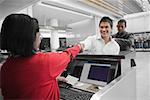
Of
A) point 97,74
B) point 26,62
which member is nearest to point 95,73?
point 97,74

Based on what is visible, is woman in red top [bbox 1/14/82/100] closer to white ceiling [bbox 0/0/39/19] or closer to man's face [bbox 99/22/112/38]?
man's face [bbox 99/22/112/38]

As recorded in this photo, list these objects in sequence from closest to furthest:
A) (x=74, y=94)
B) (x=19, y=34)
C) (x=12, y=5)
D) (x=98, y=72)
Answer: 1. (x=19, y=34)
2. (x=74, y=94)
3. (x=98, y=72)
4. (x=12, y=5)

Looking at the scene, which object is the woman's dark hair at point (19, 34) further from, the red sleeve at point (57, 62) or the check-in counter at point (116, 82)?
the check-in counter at point (116, 82)

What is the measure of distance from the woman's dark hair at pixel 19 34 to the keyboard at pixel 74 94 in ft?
1.55

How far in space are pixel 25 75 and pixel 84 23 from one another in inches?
378

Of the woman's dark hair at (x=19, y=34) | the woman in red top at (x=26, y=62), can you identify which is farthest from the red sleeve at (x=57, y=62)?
the woman's dark hair at (x=19, y=34)

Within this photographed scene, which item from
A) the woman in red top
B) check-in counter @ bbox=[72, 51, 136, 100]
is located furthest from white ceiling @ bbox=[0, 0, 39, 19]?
the woman in red top

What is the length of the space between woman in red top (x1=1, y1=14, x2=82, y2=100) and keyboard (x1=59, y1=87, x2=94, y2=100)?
0.27 m

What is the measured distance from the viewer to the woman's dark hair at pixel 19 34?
91 centimetres

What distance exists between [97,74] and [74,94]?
303 mm

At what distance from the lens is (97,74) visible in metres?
1.46

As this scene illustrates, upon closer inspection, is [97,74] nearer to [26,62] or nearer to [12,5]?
[26,62]

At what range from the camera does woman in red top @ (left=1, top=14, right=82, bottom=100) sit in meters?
0.92

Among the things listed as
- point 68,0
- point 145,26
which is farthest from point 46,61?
point 145,26
